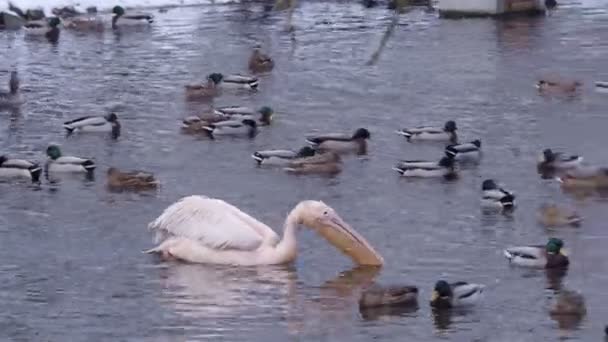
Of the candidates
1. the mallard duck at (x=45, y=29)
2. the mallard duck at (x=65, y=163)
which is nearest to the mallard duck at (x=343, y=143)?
the mallard duck at (x=65, y=163)

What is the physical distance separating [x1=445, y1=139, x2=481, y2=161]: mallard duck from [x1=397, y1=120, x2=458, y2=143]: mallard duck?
2.77 ft

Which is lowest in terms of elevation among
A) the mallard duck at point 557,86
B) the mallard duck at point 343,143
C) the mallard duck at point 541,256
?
the mallard duck at point 557,86

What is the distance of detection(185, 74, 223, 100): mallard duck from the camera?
25.2m

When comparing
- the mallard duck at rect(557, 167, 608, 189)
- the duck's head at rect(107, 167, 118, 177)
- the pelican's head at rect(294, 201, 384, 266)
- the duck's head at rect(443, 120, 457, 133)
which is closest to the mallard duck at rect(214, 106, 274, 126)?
the duck's head at rect(443, 120, 457, 133)

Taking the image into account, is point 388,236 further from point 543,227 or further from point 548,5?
point 548,5

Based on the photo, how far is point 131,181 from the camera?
18.6 meters

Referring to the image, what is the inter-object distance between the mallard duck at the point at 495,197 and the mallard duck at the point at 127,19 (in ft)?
54.4

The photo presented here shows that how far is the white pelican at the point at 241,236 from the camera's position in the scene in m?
15.2

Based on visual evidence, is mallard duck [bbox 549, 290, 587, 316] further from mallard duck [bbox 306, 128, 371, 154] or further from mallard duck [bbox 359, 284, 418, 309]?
mallard duck [bbox 306, 128, 371, 154]

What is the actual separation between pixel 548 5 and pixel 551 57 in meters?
7.13

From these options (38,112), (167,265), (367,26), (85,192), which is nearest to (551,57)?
(367,26)

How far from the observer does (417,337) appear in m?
12.8

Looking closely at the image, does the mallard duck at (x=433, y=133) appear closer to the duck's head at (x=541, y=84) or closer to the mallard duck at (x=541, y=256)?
the duck's head at (x=541, y=84)

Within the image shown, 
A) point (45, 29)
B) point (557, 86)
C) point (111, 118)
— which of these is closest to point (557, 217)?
point (111, 118)
